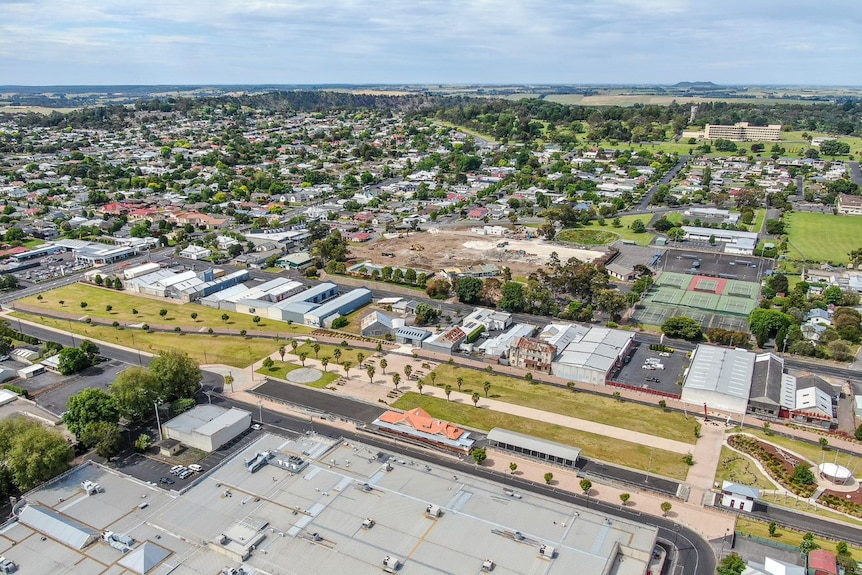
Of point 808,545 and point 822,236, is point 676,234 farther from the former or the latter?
point 808,545

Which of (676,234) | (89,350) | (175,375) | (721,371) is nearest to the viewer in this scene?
(175,375)

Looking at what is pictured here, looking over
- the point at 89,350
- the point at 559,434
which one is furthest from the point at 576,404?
the point at 89,350

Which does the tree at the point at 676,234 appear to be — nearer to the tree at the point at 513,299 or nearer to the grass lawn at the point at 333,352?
the tree at the point at 513,299

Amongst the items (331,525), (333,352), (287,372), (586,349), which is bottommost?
(287,372)

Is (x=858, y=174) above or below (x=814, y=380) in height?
above

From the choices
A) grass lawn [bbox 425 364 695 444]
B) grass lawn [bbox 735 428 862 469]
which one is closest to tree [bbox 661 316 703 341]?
grass lawn [bbox 425 364 695 444]

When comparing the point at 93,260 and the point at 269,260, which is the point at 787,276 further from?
the point at 93,260

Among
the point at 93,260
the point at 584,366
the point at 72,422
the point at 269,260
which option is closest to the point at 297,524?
the point at 72,422

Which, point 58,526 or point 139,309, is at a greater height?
point 58,526
